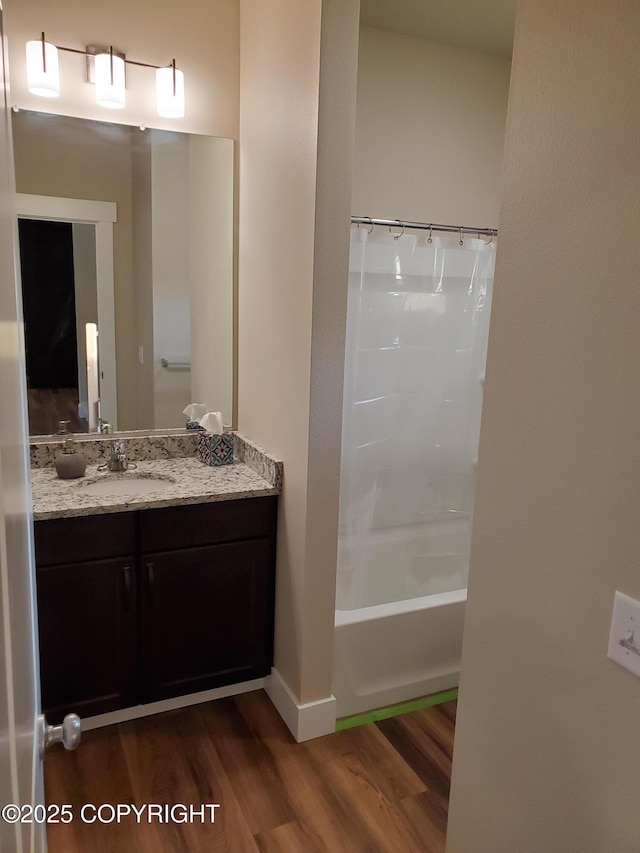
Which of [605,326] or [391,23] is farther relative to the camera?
[391,23]

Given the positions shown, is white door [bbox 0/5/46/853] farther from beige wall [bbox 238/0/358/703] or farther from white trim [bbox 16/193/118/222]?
white trim [bbox 16/193/118/222]

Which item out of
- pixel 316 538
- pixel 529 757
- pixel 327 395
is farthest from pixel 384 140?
pixel 529 757

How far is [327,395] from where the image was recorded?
215 cm

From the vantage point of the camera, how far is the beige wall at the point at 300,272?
2.01 m

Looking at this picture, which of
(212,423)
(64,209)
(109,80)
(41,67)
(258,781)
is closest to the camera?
(258,781)

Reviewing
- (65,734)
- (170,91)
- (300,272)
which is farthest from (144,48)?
(65,734)

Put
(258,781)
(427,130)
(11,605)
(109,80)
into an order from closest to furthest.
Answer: (11,605) → (258,781) → (109,80) → (427,130)

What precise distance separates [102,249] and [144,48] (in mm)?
767

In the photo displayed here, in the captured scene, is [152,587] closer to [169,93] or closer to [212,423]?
[212,423]

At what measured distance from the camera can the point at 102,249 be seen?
100.0 inches

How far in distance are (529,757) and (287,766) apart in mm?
1278

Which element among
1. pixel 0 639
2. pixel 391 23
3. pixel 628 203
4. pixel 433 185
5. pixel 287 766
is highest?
pixel 391 23

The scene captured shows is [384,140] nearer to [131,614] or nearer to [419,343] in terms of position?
[419,343]

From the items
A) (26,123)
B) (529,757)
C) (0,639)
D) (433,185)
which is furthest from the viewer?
(433,185)
